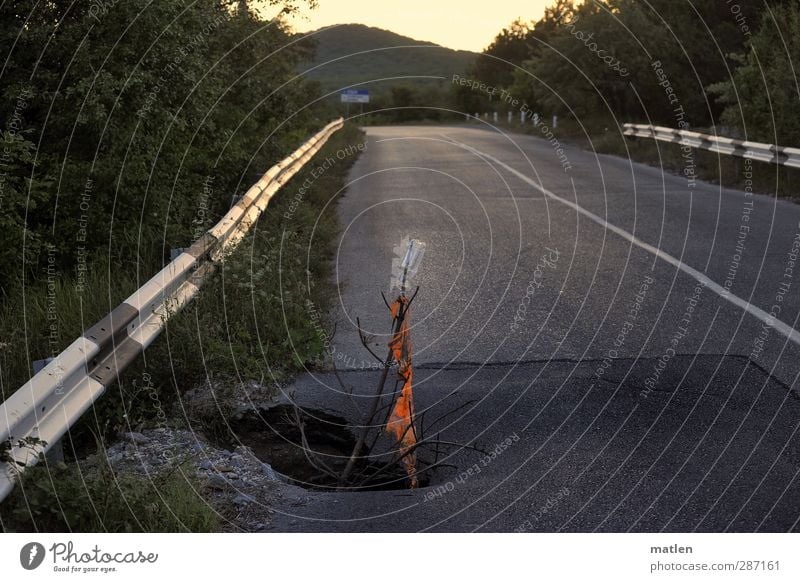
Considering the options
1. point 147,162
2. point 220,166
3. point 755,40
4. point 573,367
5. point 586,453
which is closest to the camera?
point 586,453

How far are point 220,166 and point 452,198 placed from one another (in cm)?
475

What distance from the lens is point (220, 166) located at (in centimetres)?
1385

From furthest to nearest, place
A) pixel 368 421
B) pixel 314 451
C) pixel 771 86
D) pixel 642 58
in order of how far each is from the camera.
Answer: pixel 642 58
pixel 771 86
pixel 314 451
pixel 368 421

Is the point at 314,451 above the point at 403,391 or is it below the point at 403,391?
below

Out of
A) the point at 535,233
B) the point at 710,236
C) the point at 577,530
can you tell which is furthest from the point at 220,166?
the point at 577,530

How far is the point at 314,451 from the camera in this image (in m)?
6.04

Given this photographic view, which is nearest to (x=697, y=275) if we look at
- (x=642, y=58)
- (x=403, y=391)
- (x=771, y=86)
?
(x=403, y=391)

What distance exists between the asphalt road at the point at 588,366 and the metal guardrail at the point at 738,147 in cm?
229

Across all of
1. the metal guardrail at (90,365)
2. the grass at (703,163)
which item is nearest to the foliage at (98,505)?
the metal guardrail at (90,365)

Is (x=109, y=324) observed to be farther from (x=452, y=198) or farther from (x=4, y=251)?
(x=452, y=198)

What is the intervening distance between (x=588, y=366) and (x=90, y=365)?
3.37m

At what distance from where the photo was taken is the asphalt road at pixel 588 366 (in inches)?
188

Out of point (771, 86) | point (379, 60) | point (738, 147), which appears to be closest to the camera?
point (738, 147)

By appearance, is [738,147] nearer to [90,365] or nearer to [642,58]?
[642,58]
